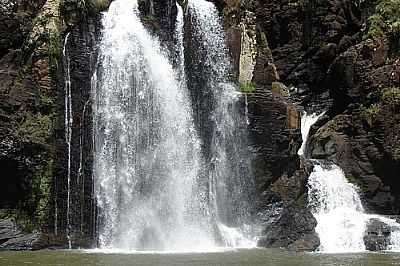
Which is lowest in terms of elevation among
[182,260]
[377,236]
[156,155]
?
[182,260]

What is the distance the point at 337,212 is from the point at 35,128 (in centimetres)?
1395

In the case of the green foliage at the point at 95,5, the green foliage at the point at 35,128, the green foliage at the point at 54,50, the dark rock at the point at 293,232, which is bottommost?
the dark rock at the point at 293,232

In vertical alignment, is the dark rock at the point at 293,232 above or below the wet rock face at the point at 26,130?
below

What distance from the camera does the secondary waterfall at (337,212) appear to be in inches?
926

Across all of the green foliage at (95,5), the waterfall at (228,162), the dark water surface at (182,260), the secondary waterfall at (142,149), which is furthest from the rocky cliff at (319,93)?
the green foliage at (95,5)

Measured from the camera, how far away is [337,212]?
86.5ft

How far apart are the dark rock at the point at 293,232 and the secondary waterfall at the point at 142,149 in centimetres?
256

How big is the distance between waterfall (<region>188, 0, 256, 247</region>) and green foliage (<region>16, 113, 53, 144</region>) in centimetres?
747

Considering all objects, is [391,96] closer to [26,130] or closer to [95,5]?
[95,5]

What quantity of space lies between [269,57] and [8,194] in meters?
15.5

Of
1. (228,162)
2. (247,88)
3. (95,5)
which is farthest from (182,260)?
(95,5)

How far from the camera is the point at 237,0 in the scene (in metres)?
30.6

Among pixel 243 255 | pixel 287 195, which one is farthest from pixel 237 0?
pixel 243 255

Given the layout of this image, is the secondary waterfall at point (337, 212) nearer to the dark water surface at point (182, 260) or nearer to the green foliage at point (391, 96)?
the dark water surface at point (182, 260)
